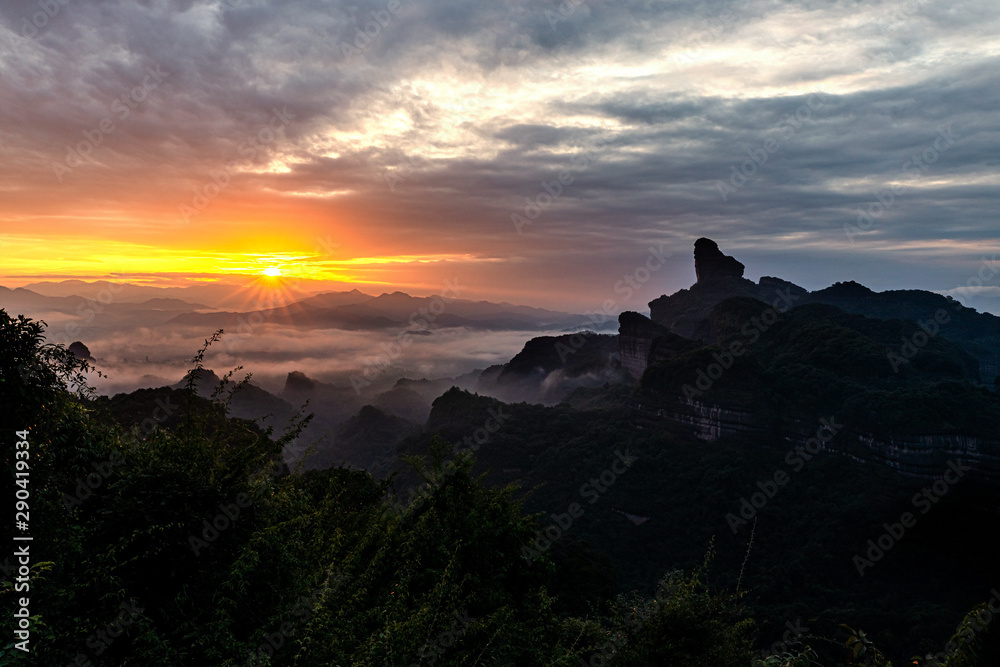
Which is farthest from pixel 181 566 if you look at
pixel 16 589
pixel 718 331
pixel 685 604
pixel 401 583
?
pixel 718 331

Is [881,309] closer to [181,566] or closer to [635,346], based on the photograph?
[635,346]

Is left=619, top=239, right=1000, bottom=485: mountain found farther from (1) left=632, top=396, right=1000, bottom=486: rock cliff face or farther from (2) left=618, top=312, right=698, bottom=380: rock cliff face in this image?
(2) left=618, top=312, right=698, bottom=380: rock cliff face

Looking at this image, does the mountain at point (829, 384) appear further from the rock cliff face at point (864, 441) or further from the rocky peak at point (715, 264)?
the rocky peak at point (715, 264)

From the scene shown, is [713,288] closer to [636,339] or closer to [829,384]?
[636,339]

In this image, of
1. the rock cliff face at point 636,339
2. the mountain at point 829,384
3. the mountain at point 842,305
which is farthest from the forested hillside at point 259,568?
the mountain at point 842,305

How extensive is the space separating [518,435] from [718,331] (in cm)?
6513

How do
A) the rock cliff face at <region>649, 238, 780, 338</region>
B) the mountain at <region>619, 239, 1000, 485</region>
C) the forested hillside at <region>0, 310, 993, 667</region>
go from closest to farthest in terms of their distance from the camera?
the forested hillside at <region>0, 310, 993, 667</region> → the mountain at <region>619, 239, 1000, 485</region> → the rock cliff face at <region>649, 238, 780, 338</region>

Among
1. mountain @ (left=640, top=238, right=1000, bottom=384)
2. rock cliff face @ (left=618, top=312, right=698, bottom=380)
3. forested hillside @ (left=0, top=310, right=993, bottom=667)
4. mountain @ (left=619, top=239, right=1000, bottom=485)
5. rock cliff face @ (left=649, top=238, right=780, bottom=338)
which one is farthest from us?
rock cliff face @ (left=649, top=238, right=780, bottom=338)

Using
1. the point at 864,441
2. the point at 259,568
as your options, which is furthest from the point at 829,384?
the point at 259,568

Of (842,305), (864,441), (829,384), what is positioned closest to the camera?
(864,441)

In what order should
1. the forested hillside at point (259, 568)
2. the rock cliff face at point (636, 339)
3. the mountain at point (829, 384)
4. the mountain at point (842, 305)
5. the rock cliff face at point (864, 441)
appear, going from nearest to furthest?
the forested hillside at point (259, 568) < the rock cliff face at point (864, 441) < the mountain at point (829, 384) < the rock cliff face at point (636, 339) < the mountain at point (842, 305)

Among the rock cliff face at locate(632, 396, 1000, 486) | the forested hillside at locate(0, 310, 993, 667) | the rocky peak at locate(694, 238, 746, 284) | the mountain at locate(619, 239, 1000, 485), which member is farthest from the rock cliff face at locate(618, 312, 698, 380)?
the forested hillside at locate(0, 310, 993, 667)

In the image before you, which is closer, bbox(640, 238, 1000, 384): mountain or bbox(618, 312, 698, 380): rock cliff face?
bbox(618, 312, 698, 380): rock cliff face

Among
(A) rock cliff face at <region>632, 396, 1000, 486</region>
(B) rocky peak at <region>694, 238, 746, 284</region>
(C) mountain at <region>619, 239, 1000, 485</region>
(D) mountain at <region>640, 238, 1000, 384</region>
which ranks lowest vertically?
(A) rock cliff face at <region>632, 396, 1000, 486</region>
